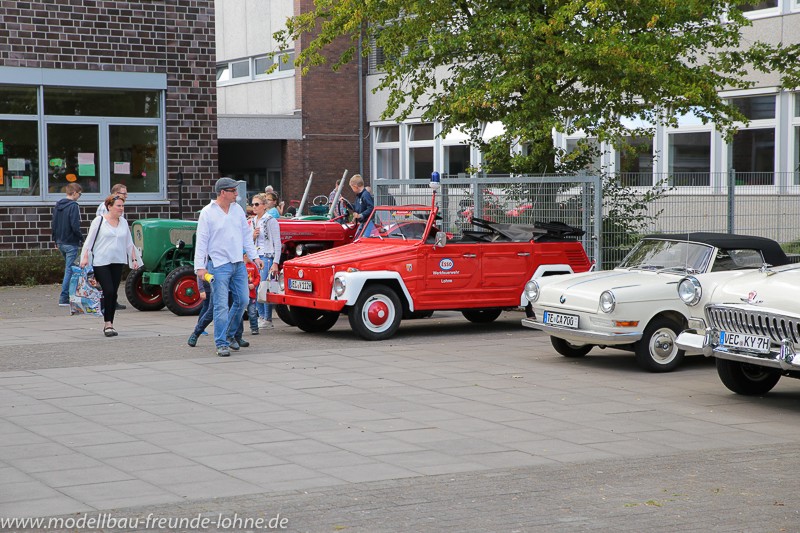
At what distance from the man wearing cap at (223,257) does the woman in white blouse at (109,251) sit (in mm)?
1789

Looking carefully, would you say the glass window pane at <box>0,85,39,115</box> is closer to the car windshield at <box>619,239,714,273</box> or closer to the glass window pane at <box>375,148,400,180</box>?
the car windshield at <box>619,239,714,273</box>

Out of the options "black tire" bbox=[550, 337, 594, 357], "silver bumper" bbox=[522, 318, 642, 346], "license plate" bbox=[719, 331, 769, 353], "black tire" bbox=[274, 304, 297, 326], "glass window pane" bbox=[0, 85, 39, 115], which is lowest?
"black tire" bbox=[550, 337, 594, 357]

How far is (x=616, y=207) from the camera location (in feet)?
54.5

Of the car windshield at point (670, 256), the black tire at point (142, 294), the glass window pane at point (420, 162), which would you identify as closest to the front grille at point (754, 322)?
the car windshield at point (670, 256)

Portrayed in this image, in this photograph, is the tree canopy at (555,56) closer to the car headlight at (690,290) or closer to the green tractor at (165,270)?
the green tractor at (165,270)

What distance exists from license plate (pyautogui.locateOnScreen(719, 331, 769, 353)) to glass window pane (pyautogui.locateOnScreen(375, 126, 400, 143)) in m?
28.3

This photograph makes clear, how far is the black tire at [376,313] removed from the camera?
43.1 ft

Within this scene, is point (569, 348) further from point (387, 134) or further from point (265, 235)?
point (387, 134)

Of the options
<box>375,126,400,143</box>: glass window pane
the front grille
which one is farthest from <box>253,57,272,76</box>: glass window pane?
the front grille

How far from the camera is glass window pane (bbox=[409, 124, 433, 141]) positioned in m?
35.8

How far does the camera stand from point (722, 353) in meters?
9.21

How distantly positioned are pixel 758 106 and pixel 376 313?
14.6 meters

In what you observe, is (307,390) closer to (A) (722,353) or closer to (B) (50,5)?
(A) (722,353)

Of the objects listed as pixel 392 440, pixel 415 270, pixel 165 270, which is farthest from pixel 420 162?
pixel 392 440
